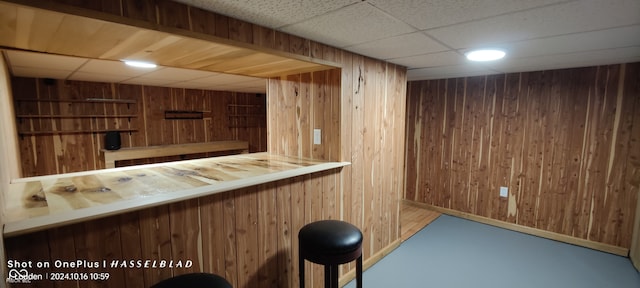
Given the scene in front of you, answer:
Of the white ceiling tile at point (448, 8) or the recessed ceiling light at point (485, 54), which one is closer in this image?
the white ceiling tile at point (448, 8)

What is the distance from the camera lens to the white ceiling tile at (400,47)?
1869 millimetres

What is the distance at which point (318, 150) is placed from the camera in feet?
7.82

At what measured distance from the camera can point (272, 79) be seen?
2619 mm

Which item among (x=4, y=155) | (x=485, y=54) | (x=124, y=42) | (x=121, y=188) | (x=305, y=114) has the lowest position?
(x=121, y=188)

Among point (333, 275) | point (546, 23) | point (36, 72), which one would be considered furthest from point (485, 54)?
point (36, 72)

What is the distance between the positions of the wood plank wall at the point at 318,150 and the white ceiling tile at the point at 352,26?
0.14m

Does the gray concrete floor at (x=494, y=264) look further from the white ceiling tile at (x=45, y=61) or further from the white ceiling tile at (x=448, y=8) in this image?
the white ceiling tile at (x=45, y=61)

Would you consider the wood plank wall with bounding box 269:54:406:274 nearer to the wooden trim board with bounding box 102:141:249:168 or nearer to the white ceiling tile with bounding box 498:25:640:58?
the white ceiling tile with bounding box 498:25:640:58

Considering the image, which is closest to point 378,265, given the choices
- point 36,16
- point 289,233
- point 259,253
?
point 289,233

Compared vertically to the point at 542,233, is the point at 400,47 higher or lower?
higher

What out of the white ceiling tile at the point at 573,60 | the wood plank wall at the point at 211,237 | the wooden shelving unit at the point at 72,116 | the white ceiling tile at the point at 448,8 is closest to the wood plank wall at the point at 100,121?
the wooden shelving unit at the point at 72,116

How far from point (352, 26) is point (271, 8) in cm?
50

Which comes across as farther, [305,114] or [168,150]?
[168,150]

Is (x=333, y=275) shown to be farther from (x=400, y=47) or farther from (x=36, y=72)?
(x=36, y=72)
